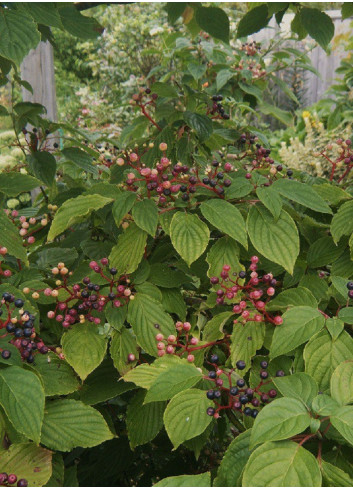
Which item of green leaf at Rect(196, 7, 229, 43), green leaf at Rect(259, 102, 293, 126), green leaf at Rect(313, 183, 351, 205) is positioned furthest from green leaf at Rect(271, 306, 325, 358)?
green leaf at Rect(259, 102, 293, 126)

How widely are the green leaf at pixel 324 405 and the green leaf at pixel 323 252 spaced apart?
19.1 inches

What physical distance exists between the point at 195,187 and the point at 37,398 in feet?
2.20

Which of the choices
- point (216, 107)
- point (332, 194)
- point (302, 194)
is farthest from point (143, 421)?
point (216, 107)

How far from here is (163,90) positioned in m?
1.93

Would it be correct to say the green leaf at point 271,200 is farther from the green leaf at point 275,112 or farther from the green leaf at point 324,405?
the green leaf at point 275,112

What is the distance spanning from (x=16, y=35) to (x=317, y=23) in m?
0.88

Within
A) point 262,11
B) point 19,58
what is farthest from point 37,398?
point 262,11

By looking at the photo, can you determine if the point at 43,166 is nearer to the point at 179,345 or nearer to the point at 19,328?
the point at 19,328

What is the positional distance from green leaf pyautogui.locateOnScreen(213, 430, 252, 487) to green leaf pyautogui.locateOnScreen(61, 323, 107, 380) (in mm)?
383

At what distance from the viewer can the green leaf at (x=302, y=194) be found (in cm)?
136

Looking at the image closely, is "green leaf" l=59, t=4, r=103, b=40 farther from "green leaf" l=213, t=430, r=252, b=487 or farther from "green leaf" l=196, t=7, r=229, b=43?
"green leaf" l=213, t=430, r=252, b=487

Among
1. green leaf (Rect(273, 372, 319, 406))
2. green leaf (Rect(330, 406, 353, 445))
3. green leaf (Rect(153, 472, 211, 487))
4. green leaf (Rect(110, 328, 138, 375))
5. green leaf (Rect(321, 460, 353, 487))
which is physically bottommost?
green leaf (Rect(110, 328, 138, 375))

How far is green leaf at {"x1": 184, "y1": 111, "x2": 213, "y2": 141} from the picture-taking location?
1734 mm

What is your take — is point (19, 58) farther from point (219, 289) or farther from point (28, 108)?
point (219, 289)
